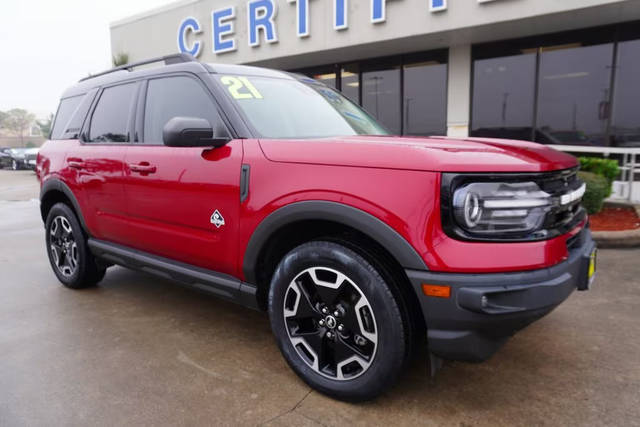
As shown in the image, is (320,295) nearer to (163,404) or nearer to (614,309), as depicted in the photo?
(163,404)

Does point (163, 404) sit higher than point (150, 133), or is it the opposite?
point (150, 133)

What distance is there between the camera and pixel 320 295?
2.37 meters

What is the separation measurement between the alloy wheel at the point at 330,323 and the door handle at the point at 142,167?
1356 millimetres

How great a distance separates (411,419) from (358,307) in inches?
23.2

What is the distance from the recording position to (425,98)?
11.9m

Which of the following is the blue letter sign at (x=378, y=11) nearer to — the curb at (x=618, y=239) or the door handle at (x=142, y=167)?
the curb at (x=618, y=239)

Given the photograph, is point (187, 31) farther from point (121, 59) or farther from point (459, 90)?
point (459, 90)

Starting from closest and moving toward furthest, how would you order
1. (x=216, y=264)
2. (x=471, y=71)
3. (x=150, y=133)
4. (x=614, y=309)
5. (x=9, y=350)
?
1. (x=216, y=264)
2. (x=9, y=350)
3. (x=150, y=133)
4. (x=614, y=309)
5. (x=471, y=71)

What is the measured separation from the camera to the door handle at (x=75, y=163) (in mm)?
3818

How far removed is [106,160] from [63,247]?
1.26 meters

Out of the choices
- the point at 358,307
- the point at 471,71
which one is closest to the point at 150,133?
the point at 358,307

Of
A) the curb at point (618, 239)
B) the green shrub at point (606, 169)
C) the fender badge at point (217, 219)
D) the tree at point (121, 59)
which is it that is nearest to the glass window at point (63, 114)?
the fender badge at point (217, 219)

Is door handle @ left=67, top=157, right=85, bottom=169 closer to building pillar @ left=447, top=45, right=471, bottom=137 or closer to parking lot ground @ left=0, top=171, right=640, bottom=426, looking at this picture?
parking lot ground @ left=0, top=171, right=640, bottom=426

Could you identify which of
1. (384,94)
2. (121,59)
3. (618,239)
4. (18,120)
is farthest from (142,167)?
(18,120)
